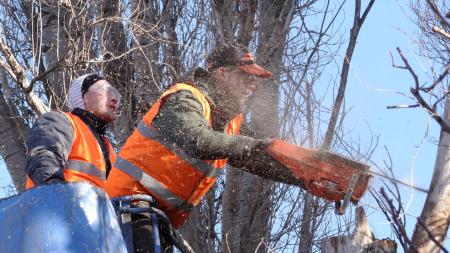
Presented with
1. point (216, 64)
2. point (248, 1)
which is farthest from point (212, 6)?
point (216, 64)

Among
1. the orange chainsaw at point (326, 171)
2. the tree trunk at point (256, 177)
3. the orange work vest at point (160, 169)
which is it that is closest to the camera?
the orange chainsaw at point (326, 171)

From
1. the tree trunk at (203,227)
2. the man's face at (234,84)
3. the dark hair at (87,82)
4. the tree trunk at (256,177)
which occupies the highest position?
the man's face at (234,84)

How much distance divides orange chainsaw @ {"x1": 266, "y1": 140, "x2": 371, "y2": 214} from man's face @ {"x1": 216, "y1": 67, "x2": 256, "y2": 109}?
1.28 feet

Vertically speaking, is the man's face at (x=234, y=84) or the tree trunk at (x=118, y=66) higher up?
the man's face at (x=234, y=84)

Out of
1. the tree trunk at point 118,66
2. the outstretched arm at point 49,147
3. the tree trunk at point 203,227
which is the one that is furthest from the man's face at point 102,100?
the tree trunk at point 118,66

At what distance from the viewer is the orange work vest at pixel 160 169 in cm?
416

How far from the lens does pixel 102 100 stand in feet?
15.3

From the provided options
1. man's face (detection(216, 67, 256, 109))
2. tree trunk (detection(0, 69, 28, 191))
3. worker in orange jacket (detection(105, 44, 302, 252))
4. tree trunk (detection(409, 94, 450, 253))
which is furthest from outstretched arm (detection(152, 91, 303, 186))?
tree trunk (detection(0, 69, 28, 191))

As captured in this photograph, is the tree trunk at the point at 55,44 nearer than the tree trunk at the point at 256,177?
No

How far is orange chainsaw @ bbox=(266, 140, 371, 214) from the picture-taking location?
3.82m

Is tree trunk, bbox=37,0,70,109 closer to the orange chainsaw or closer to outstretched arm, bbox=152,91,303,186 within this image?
outstretched arm, bbox=152,91,303,186

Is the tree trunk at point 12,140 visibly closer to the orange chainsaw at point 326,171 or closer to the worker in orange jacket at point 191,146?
the worker in orange jacket at point 191,146

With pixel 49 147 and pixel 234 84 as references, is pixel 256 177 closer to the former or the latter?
pixel 234 84

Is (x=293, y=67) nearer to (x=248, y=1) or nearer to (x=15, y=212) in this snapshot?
(x=248, y=1)
